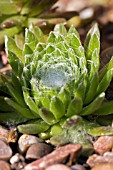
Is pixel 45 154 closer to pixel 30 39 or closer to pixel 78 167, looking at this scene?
pixel 78 167

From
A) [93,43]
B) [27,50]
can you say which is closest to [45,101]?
[27,50]

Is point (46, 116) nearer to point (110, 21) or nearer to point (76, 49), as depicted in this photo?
point (76, 49)

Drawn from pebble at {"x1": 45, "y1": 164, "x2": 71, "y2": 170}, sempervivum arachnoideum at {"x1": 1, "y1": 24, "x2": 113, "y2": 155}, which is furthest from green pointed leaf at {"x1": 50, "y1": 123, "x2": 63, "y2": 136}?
pebble at {"x1": 45, "y1": 164, "x2": 71, "y2": 170}

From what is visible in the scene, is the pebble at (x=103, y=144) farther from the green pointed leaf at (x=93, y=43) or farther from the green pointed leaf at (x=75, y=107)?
the green pointed leaf at (x=93, y=43)

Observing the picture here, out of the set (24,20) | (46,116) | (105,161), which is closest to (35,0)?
(24,20)

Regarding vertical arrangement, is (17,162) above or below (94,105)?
below

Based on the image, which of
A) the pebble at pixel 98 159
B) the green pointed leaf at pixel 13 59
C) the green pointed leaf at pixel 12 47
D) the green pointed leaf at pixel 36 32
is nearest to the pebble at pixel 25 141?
the pebble at pixel 98 159
